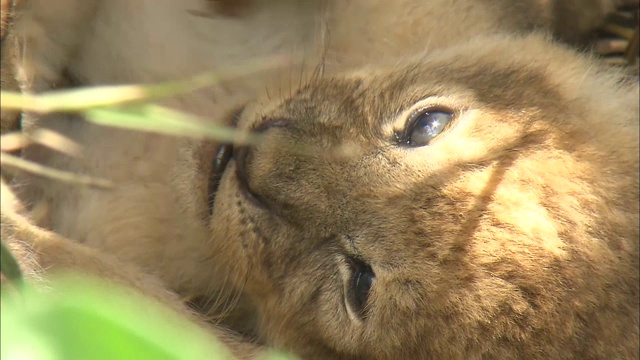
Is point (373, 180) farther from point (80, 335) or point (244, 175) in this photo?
point (80, 335)

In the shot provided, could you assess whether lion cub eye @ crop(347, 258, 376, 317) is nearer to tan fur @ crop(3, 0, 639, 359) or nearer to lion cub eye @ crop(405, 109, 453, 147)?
tan fur @ crop(3, 0, 639, 359)

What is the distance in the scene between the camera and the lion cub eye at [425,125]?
2004 mm

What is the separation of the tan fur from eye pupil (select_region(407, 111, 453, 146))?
34 mm

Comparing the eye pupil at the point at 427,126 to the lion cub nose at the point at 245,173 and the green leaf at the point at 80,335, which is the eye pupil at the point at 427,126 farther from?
the green leaf at the point at 80,335

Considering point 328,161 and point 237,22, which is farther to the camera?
point 237,22

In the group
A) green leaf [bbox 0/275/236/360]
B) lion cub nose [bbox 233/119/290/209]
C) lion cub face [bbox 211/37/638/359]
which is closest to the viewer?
green leaf [bbox 0/275/236/360]

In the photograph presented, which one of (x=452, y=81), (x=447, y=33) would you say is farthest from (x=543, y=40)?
(x=452, y=81)

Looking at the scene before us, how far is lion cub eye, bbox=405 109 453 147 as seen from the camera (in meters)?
2.00

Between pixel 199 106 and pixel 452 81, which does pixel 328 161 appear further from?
pixel 199 106

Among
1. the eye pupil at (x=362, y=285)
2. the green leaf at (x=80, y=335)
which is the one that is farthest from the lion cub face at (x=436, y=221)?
the green leaf at (x=80, y=335)

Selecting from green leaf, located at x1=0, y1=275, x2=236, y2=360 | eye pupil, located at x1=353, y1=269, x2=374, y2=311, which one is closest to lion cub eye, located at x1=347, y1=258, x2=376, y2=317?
eye pupil, located at x1=353, y1=269, x2=374, y2=311

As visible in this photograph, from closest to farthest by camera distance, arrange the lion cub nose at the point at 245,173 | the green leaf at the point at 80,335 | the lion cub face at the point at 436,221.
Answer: the green leaf at the point at 80,335 → the lion cub face at the point at 436,221 → the lion cub nose at the point at 245,173

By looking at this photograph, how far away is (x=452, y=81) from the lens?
216 cm

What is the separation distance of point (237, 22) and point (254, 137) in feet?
3.06
